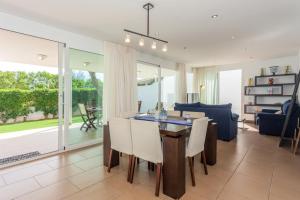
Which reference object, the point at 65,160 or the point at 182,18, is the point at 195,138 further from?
the point at 65,160

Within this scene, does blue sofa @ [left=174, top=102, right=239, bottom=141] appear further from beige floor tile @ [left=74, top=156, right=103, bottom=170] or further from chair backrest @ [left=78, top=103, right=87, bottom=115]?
chair backrest @ [left=78, top=103, right=87, bottom=115]

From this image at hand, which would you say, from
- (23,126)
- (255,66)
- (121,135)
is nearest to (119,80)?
(121,135)

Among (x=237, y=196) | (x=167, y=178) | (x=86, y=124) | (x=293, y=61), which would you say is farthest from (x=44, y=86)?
(x=293, y=61)

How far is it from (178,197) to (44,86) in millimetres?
6411

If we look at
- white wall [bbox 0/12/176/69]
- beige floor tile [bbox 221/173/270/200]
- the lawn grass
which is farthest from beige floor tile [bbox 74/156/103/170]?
the lawn grass

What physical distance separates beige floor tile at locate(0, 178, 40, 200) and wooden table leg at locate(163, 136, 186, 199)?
65.9 inches

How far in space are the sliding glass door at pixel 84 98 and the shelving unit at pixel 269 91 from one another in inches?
234

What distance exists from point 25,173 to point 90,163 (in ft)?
3.08

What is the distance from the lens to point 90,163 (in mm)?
3076

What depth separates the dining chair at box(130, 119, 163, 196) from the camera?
82.5 inches

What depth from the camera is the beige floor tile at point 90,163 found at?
9.66 feet

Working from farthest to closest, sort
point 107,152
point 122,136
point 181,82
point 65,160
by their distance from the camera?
point 181,82 < point 65,160 < point 107,152 < point 122,136

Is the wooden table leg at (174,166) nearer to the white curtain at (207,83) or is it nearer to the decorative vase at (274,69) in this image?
the decorative vase at (274,69)

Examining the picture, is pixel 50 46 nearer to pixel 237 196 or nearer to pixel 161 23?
pixel 161 23
